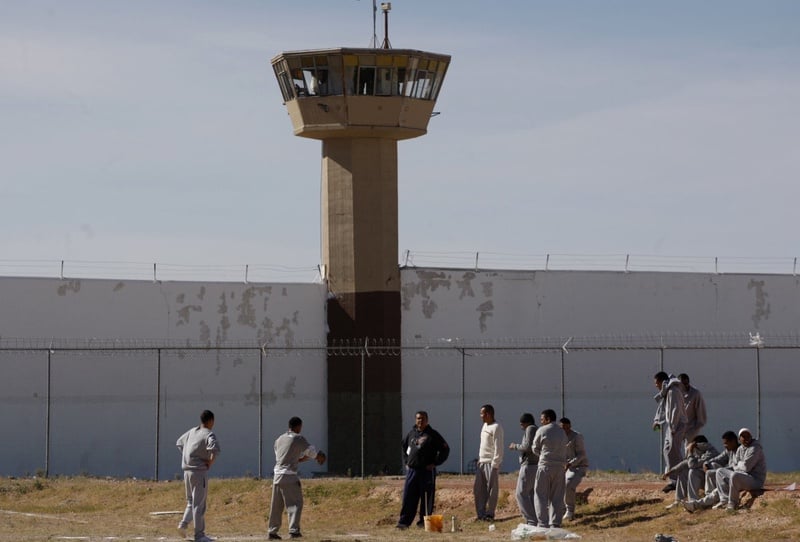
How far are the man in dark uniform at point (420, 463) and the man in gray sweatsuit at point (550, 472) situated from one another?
156 centimetres

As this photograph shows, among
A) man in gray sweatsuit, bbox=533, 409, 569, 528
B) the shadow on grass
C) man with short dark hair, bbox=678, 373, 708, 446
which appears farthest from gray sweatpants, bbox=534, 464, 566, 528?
man with short dark hair, bbox=678, 373, 708, 446

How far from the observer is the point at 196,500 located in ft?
59.1

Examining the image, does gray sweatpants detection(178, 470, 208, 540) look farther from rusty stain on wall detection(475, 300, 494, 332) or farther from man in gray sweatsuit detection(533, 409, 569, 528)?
rusty stain on wall detection(475, 300, 494, 332)

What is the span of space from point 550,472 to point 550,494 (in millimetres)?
341

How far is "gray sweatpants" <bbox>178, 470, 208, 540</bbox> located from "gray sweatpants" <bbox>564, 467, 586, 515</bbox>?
5359 mm

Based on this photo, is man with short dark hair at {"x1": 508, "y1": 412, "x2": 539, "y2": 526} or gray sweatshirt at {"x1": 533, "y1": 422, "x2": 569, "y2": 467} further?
man with short dark hair at {"x1": 508, "y1": 412, "x2": 539, "y2": 526}

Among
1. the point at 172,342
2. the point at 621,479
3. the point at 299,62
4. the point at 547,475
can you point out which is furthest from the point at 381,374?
the point at 547,475

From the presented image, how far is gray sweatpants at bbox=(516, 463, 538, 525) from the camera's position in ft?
64.8

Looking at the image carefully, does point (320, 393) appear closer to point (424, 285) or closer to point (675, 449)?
point (424, 285)

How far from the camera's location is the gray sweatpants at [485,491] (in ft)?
69.4

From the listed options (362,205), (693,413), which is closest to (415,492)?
(693,413)

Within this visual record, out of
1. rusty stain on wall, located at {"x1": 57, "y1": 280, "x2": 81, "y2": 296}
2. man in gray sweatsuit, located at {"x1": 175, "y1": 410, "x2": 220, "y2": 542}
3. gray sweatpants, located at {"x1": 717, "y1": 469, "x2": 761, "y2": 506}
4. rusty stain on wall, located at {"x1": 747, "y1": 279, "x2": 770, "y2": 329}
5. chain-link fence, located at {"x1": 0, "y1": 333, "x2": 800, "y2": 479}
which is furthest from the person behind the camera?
rusty stain on wall, located at {"x1": 747, "y1": 279, "x2": 770, "y2": 329}

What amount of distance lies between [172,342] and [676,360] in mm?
13267

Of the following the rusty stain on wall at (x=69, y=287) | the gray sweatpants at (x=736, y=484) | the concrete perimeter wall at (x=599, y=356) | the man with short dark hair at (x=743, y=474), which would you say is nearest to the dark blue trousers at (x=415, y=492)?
the man with short dark hair at (x=743, y=474)
